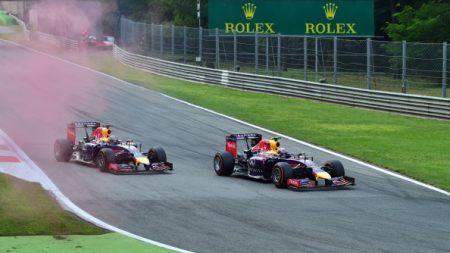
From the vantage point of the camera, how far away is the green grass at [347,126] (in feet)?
75.9

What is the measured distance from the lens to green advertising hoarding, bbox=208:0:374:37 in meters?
45.9

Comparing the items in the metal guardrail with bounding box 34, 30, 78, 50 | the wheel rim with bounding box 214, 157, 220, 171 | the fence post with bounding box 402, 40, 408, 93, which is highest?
the metal guardrail with bounding box 34, 30, 78, 50

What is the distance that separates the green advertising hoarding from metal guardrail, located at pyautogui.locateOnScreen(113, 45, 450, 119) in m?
2.68

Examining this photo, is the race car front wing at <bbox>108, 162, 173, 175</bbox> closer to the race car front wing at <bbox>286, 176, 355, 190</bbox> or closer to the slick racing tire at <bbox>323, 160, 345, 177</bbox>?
the race car front wing at <bbox>286, 176, 355, 190</bbox>

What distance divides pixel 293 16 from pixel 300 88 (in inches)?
275

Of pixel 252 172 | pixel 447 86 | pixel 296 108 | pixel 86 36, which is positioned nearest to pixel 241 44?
pixel 296 108

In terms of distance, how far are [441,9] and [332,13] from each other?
11.1 m


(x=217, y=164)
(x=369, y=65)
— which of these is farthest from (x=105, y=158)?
(x=369, y=65)

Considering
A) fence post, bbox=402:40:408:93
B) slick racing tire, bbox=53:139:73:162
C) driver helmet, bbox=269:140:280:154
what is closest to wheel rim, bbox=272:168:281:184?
driver helmet, bbox=269:140:280:154

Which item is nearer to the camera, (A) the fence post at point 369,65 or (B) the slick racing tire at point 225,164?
(B) the slick racing tire at point 225,164

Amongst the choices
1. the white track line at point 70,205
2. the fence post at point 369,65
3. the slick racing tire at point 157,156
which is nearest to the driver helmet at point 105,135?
the slick racing tire at point 157,156

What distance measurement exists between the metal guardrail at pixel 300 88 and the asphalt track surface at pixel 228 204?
8.10 meters

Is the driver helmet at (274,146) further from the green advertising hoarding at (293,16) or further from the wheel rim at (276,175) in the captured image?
the green advertising hoarding at (293,16)

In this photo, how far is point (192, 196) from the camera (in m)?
17.5
